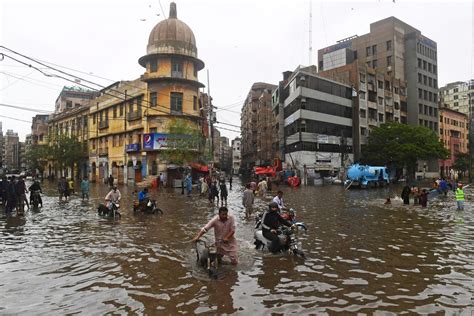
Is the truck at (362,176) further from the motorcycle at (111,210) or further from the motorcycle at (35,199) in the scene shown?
the motorcycle at (35,199)

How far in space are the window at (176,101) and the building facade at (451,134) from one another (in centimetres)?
6812

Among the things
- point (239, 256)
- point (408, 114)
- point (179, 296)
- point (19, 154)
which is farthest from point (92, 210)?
point (19, 154)

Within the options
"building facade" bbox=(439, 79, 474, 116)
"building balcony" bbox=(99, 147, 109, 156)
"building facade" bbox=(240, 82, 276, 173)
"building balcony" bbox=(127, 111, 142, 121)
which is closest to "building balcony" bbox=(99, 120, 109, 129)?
"building balcony" bbox=(99, 147, 109, 156)

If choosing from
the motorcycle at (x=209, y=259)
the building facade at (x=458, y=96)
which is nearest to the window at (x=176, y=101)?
the motorcycle at (x=209, y=259)

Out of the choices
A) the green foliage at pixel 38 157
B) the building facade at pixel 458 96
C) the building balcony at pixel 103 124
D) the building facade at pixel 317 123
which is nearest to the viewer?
the building balcony at pixel 103 124

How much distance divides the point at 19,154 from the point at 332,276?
167202 millimetres

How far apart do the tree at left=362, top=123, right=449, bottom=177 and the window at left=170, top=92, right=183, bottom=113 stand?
32.8m

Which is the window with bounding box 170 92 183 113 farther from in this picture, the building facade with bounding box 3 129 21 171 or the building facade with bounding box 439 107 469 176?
the building facade with bounding box 3 129 21 171

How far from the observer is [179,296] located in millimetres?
6141

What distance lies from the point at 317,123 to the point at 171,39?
85.2ft

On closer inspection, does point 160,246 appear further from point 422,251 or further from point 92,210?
point 92,210

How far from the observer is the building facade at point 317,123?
179ft

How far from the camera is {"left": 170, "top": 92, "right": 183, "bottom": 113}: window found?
43.4 m

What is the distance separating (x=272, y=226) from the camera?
30.3 feet
